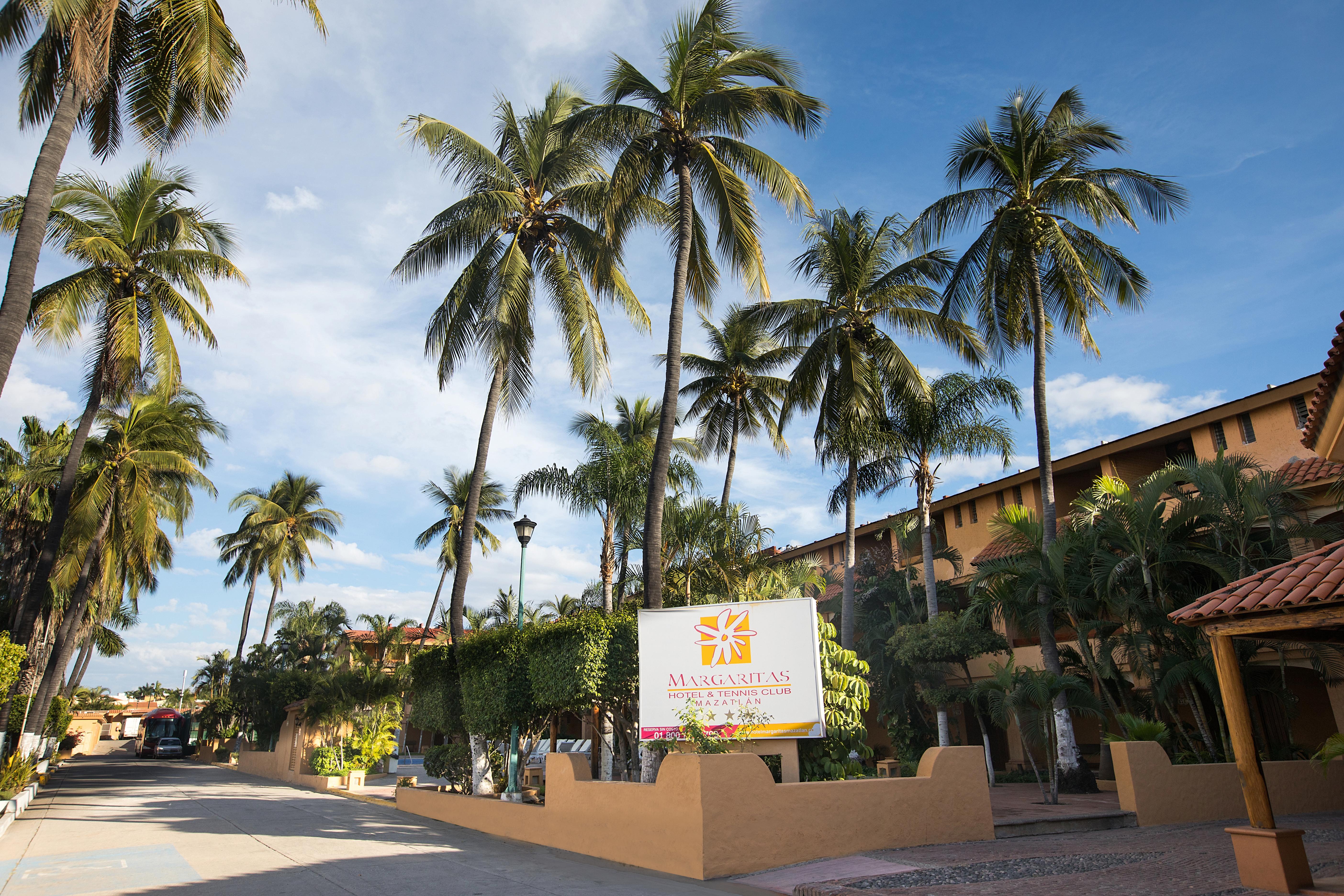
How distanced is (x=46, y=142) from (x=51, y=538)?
10.4m

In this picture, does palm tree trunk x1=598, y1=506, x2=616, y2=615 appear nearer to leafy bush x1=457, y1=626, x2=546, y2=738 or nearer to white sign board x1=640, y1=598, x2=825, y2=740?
leafy bush x1=457, y1=626, x2=546, y2=738

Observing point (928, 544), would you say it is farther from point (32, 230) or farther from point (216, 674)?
point (216, 674)

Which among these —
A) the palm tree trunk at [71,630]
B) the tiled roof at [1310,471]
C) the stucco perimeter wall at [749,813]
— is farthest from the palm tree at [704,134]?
the palm tree trunk at [71,630]

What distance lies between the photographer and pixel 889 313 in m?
22.3

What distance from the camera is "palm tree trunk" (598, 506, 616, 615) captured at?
76.1 feet

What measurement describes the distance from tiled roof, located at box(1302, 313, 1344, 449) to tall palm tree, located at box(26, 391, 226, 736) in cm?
2394

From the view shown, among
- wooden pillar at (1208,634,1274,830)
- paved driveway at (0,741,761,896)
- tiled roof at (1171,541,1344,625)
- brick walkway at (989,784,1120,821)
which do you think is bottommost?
paved driveway at (0,741,761,896)

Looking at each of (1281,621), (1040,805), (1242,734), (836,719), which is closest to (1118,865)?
(1242,734)

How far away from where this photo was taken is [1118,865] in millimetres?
9258

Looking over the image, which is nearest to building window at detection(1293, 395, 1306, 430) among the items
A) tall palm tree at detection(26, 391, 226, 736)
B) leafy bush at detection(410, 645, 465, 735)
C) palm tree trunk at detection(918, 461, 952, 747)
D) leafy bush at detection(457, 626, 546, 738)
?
palm tree trunk at detection(918, 461, 952, 747)

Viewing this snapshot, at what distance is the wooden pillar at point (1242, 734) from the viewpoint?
7.77 metres

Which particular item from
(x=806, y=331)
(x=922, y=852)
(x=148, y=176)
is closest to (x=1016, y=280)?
(x=806, y=331)

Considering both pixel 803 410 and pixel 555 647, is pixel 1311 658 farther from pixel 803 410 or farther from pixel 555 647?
pixel 555 647

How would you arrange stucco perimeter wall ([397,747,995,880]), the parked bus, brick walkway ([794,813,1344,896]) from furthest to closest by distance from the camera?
1. the parked bus
2. stucco perimeter wall ([397,747,995,880])
3. brick walkway ([794,813,1344,896])
